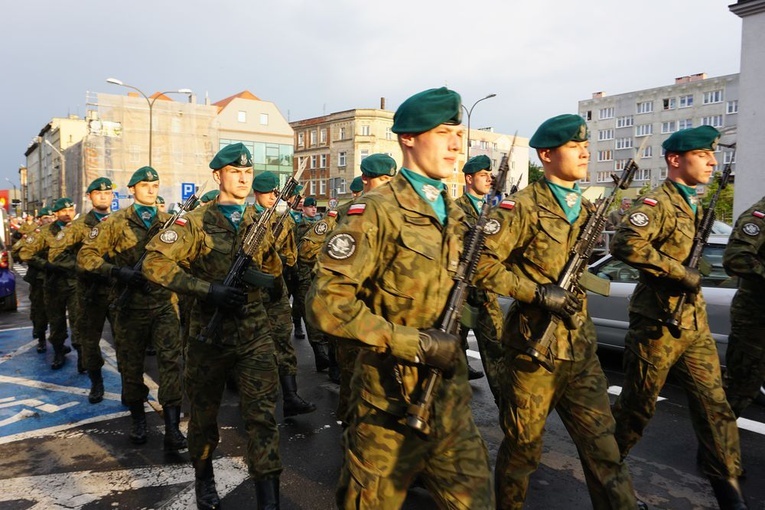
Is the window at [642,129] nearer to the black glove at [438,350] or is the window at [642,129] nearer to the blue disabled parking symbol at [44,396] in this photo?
the blue disabled parking symbol at [44,396]

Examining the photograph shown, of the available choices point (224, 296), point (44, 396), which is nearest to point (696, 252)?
point (224, 296)

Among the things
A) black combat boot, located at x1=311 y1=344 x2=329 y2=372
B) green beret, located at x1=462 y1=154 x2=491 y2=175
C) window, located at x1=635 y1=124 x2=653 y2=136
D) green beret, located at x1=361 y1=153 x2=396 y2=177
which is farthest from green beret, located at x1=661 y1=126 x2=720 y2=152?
window, located at x1=635 y1=124 x2=653 y2=136

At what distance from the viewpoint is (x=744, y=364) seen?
4328 millimetres

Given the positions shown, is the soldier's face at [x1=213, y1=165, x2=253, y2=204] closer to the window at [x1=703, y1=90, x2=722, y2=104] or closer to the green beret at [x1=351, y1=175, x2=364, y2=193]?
the green beret at [x1=351, y1=175, x2=364, y2=193]

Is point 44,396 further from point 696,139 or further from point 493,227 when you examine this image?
point 696,139

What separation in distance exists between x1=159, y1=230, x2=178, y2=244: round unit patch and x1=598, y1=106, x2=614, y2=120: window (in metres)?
72.1

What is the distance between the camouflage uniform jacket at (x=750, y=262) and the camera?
168 inches

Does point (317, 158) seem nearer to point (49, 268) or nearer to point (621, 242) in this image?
→ point (49, 268)

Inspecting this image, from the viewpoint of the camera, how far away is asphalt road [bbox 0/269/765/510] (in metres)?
3.95

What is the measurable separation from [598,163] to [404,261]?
74198 millimetres

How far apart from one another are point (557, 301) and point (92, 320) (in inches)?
202

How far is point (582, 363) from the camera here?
3164mm

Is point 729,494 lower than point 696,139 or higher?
lower

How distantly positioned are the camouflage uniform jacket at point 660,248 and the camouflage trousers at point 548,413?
81 cm
